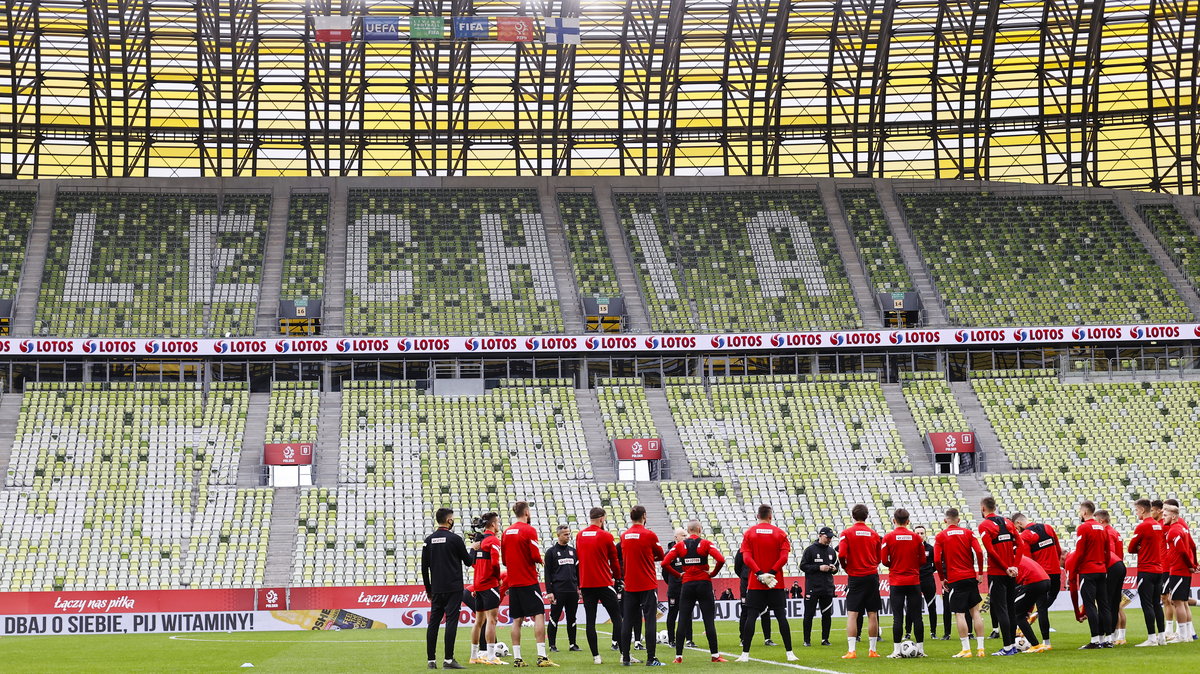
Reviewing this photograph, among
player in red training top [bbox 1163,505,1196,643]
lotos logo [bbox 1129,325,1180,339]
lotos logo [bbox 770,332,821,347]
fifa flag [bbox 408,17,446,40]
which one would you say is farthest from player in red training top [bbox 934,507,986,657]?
lotos logo [bbox 1129,325,1180,339]

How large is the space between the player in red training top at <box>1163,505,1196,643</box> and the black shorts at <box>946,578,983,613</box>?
3.40 m

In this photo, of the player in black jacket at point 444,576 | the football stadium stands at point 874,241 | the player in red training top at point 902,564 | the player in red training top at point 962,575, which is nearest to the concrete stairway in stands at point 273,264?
the football stadium stands at point 874,241

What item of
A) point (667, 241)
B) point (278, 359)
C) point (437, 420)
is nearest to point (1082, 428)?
point (667, 241)

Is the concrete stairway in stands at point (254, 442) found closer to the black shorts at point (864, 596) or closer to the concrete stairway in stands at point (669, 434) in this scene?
the concrete stairway in stands at point (669, 434)

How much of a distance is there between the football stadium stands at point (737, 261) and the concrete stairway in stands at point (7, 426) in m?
23.5

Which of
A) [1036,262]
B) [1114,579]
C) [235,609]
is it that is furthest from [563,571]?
[1036,262]

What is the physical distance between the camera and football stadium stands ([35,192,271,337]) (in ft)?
165

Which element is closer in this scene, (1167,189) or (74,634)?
(74,634)

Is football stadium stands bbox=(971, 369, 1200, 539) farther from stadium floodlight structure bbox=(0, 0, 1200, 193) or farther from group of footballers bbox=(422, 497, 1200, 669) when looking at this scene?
group of footballers bbox=(422, 497, 1200, 669)

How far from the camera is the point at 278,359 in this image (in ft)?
163

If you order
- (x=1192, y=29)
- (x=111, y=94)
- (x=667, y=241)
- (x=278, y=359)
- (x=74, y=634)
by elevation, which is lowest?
(x=74, y=634)

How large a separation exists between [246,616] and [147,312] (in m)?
23.2

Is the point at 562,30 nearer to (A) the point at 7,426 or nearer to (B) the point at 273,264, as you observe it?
(B) the point at 273,264

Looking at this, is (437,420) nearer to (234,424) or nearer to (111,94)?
(234,424)
